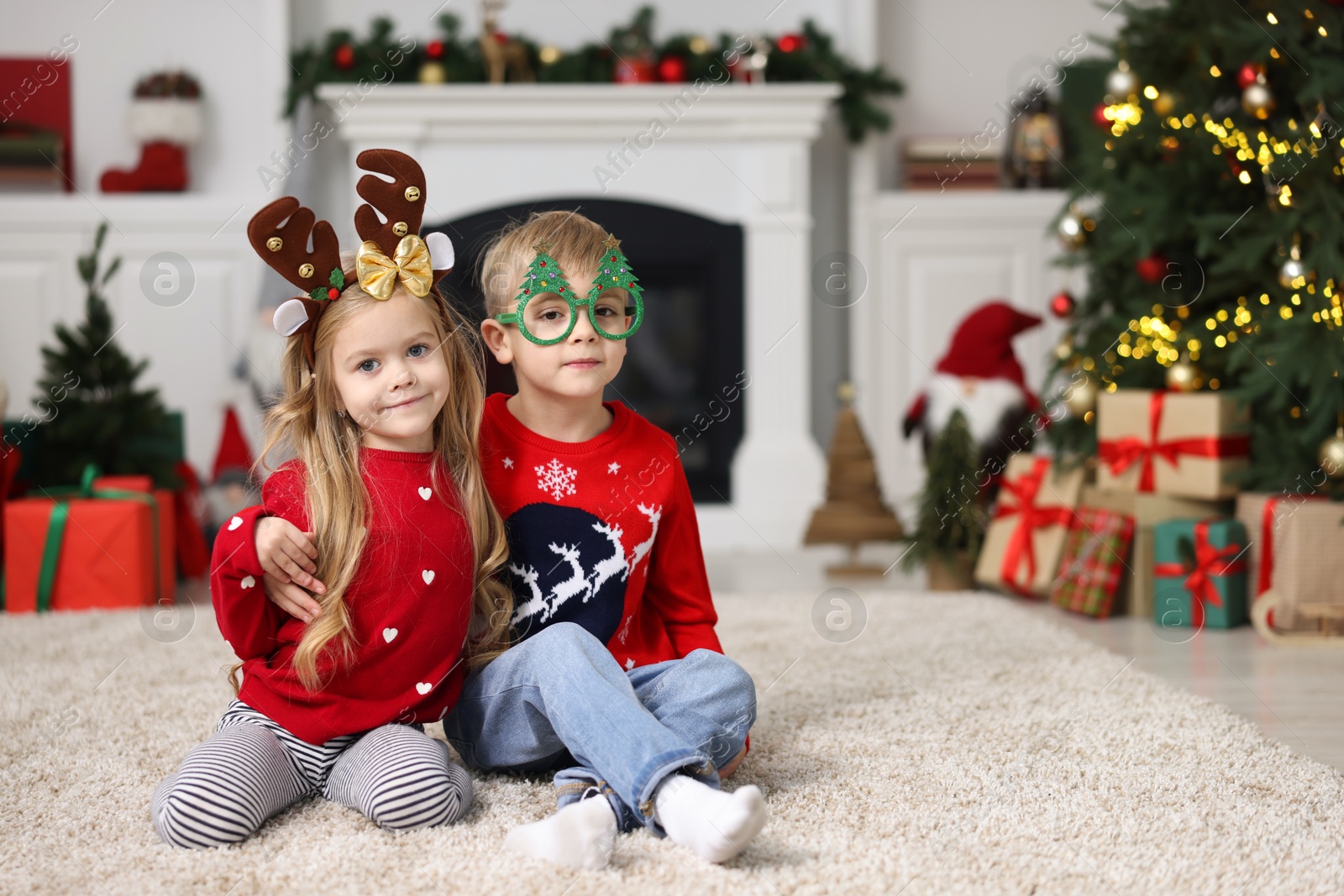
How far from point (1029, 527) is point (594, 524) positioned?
5.07 feet

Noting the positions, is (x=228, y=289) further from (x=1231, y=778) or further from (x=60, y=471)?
(x=1231, y=778)

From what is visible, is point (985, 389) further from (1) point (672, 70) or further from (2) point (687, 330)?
(1) point (672, 70)

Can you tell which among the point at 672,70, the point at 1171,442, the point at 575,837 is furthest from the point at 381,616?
the point at 672,70

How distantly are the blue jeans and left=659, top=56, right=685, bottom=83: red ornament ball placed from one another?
275cm

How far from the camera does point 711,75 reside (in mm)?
3768

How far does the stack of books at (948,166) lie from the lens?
13.0ft

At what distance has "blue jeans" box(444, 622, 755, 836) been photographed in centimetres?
118

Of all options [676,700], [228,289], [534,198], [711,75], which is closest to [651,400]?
[534,198]

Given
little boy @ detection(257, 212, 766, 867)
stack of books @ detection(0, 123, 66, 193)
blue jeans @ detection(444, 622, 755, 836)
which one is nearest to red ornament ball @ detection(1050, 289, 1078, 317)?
little boy @ detection(257, 212, 766, 867)

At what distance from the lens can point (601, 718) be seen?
120cm

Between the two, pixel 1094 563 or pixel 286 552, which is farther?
pixel 1094 563

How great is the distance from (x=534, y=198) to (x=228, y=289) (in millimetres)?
1046

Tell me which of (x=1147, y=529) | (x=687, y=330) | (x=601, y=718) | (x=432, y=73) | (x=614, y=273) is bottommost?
(x=1147, y=529)

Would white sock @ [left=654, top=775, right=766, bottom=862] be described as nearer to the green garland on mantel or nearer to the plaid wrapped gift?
the plaid wrapped gift
